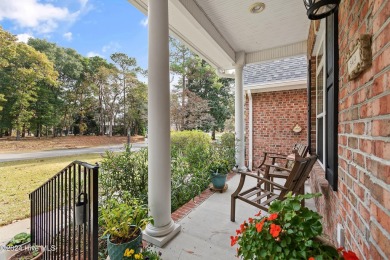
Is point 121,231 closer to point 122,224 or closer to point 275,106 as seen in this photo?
point 122,224

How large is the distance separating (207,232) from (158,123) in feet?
4.99

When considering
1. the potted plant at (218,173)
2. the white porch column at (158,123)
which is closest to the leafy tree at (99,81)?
the potted plant at (218,173)

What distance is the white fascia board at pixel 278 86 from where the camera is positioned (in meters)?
5.32

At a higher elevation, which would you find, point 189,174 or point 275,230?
point 275,230

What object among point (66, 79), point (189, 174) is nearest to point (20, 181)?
point (189, 174)

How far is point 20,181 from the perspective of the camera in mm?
4715

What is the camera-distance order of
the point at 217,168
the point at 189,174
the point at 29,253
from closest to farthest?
the point at 29,253
the point at 189,174
the point at 217,168

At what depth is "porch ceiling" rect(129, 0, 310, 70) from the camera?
2973mm

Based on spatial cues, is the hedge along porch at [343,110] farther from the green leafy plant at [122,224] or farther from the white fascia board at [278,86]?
the white fascia board at [278,86]

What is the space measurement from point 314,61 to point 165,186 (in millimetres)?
3522

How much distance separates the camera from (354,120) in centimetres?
102

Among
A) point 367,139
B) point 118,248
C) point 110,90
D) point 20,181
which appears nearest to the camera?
point 367,139

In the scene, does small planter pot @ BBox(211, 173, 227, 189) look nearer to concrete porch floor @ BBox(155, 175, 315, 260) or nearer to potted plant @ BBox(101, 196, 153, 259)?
concrete porch floor @ BBox(155, 175, 315, 260)

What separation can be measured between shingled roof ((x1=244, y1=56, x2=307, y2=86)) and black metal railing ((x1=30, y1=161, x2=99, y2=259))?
5.41 meters
